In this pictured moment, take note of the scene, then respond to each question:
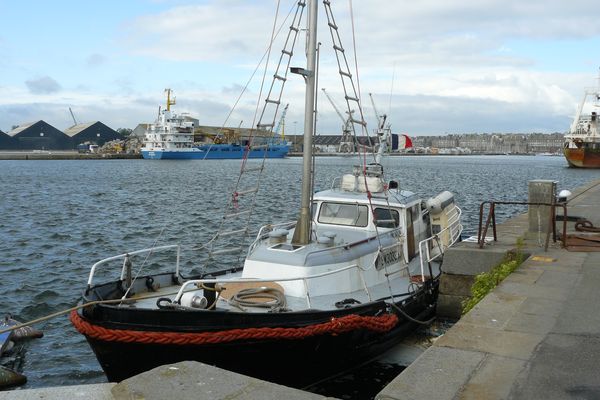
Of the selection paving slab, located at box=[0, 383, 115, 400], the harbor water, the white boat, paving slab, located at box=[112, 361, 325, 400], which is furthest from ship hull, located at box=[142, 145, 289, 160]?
paving slab, located at box=[0, 383, 115, 400]

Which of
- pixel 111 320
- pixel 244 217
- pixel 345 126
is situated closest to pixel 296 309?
pixel 111 320

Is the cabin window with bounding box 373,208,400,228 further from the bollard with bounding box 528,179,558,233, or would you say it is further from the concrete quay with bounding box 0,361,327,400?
the concrete quay with bounding box 0,361,327,400

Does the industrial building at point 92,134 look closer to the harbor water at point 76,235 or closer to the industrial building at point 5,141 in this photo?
the industrial building at point 5,141

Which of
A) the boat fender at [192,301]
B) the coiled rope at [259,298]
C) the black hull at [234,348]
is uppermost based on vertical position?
the boat fender at [192,301]

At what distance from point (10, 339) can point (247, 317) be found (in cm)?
580

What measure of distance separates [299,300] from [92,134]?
17823 centimetres

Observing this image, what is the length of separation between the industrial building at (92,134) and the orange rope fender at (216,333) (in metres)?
175

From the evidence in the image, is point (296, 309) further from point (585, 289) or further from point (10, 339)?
point (10, 339)

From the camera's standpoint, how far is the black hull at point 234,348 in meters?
7.57

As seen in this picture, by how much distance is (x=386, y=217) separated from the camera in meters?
12.3

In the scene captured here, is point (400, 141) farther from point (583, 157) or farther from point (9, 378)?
point (583, 157)

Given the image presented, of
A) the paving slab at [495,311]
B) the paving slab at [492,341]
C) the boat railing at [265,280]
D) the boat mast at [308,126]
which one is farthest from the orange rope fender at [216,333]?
the boat mast at [308,126]

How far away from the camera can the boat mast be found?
34.8 feet

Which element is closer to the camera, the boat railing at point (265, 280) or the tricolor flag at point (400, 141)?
the boat railing at point (265, 280)
